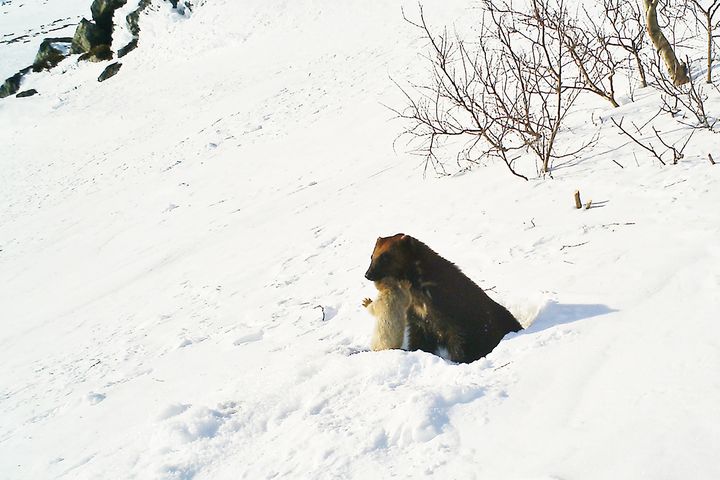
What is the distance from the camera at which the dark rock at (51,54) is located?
39000 millimetres

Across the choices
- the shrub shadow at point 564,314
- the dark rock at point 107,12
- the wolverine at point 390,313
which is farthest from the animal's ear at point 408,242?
the dark rock at point 107,12

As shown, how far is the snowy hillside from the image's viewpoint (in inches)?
107

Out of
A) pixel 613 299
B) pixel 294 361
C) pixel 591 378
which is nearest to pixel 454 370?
pixel 591 378

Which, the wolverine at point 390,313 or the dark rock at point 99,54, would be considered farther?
the dark rock at point 99,54

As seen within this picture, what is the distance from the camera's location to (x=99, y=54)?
37.1 m

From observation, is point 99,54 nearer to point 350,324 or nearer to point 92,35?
point 92,35

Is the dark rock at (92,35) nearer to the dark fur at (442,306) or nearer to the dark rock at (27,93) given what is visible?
the dark rock at (27,93)

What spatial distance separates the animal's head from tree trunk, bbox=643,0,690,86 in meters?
5.76

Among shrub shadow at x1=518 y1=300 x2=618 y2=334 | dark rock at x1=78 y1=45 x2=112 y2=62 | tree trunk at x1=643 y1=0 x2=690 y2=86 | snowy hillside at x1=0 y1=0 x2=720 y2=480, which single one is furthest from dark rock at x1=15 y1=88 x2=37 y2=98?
shrub shadow at x1=518 y1=300 x2=618 y2=334

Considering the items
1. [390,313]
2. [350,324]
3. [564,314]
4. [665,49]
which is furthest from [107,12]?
[564,314]

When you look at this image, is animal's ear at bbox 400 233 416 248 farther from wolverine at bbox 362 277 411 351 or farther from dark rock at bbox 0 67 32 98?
dark rock at bbox 0 67 32 98

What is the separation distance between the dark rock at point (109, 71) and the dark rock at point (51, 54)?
6.94 metres

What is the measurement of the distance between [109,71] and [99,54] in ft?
12.2

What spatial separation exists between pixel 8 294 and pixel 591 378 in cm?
1370
